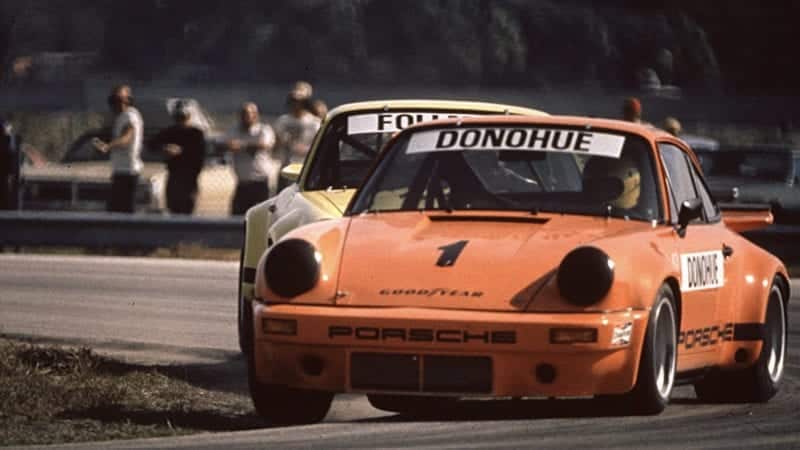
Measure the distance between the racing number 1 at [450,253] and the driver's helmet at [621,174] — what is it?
873 mm

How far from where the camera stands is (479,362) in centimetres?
779

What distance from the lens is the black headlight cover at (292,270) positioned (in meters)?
8.10

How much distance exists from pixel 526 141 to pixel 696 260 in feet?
2.77

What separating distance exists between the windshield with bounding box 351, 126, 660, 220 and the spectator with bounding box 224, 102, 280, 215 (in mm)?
11773

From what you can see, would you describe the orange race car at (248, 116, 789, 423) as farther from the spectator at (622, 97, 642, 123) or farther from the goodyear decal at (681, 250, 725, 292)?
the spectator at (622, 97, 642, 123)

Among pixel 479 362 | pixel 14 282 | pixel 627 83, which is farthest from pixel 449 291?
pixel 627 83

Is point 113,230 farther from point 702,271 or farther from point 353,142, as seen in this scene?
point 702,271

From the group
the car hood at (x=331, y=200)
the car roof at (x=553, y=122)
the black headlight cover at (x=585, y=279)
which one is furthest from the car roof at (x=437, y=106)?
the black headlight cover at (x=585, y=279)

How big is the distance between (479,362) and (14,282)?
919cm

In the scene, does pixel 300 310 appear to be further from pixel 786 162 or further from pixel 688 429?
pixel 786 162

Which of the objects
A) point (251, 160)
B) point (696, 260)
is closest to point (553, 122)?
point (696, 260)

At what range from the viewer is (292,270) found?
26.7 ft

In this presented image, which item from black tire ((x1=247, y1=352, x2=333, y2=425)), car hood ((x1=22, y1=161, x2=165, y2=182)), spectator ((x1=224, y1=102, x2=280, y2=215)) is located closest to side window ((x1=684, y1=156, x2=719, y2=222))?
black tire ((x1=247, y1=352, x2=333, y2=425))

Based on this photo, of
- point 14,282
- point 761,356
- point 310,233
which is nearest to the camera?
point 310,233
